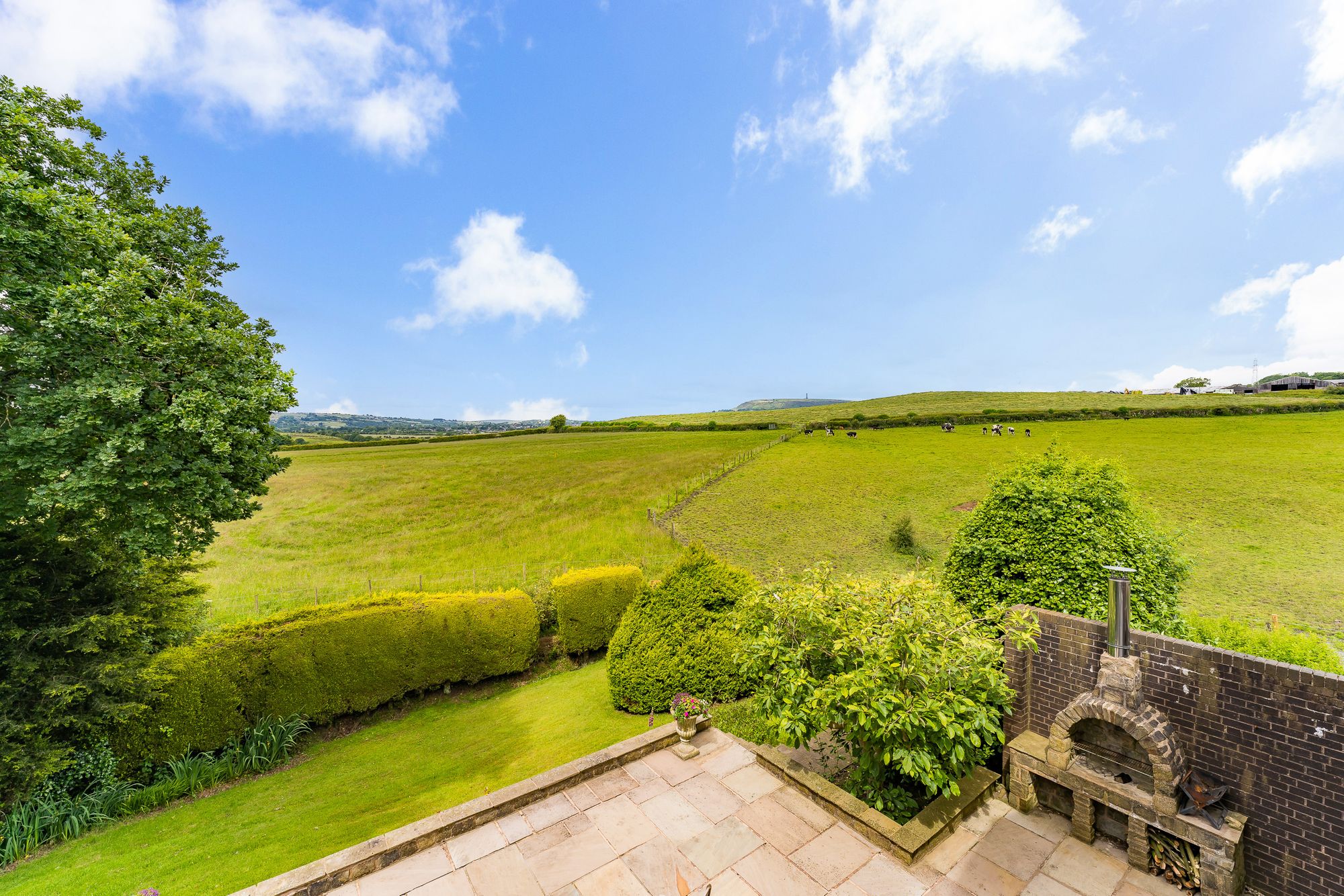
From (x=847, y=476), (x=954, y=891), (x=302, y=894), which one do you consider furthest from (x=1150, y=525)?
(x=847, y=476)

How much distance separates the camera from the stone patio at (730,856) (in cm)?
512

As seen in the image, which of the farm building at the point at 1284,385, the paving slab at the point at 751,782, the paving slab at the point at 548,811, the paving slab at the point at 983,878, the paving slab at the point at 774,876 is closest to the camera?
the paving slab at the point at 983,878

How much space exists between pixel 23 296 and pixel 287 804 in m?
9.01

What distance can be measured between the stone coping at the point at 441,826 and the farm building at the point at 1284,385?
277ft

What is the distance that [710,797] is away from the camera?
6699 millimetres

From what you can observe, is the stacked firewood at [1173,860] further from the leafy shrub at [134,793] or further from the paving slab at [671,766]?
the leafy shrub at [134,793]

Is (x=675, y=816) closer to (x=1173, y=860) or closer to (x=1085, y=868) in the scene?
(x=1085, y=868)

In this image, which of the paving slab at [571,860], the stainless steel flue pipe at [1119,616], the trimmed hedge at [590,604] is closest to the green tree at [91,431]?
the trimmed hedge at [590,604]

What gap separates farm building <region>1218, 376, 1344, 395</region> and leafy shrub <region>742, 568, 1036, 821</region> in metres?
81.0

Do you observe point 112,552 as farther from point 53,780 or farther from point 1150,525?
point 1150,525

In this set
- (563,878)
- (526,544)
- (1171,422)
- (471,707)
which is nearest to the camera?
(563,878)

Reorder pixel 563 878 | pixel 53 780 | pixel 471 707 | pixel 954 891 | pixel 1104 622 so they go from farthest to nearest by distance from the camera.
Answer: pixel 471 707 → pixel 53 780 → pixel 1104 622 → pixel 563 878 → pixel 954 891

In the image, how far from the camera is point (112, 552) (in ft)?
29.5

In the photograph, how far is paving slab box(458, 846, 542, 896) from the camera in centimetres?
521
